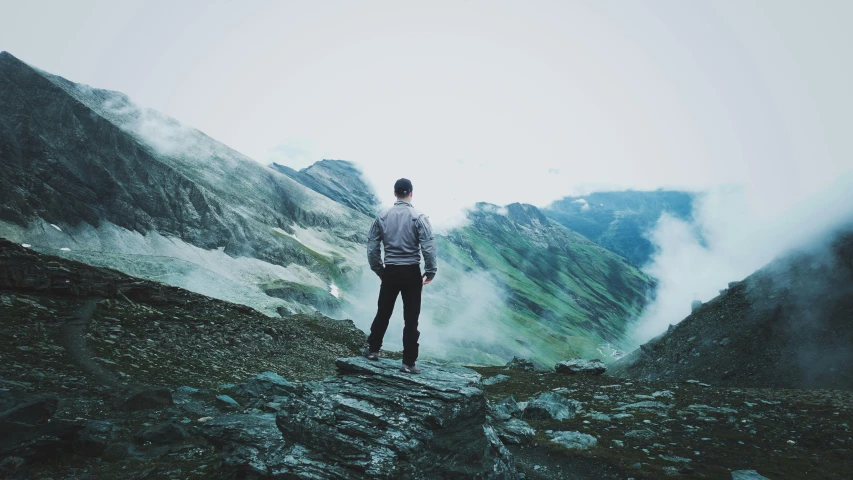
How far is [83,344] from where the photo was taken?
19891mm

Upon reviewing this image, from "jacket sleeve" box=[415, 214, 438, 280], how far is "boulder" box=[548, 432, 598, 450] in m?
11.6

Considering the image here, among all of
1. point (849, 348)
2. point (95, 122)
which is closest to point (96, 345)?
point (849, 348)

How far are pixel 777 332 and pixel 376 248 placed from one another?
48820 mm

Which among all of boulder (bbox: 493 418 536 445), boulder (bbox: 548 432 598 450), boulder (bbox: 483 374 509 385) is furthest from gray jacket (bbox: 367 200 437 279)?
boulder (bbox: 483 374 509 385)

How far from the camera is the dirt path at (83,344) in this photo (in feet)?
57.0

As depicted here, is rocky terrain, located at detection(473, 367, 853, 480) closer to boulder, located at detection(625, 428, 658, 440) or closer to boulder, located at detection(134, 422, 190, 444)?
boulder, located at detection(625, 428, 658, 440)

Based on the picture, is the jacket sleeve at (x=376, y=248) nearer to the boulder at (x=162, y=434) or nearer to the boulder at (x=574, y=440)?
A: the boulder at (x=162, y=434)

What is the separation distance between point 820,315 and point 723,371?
428 inches

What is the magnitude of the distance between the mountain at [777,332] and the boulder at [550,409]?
26.6 metres

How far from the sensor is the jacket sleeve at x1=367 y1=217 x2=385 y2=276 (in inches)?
454

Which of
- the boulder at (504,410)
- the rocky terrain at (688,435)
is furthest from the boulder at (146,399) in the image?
the rocky terrain at (688,435)

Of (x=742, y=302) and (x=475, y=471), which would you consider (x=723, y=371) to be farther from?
(x=475, y=471)

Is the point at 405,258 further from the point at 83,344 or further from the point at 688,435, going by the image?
the point at 83,344

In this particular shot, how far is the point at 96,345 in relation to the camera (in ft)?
66.7
